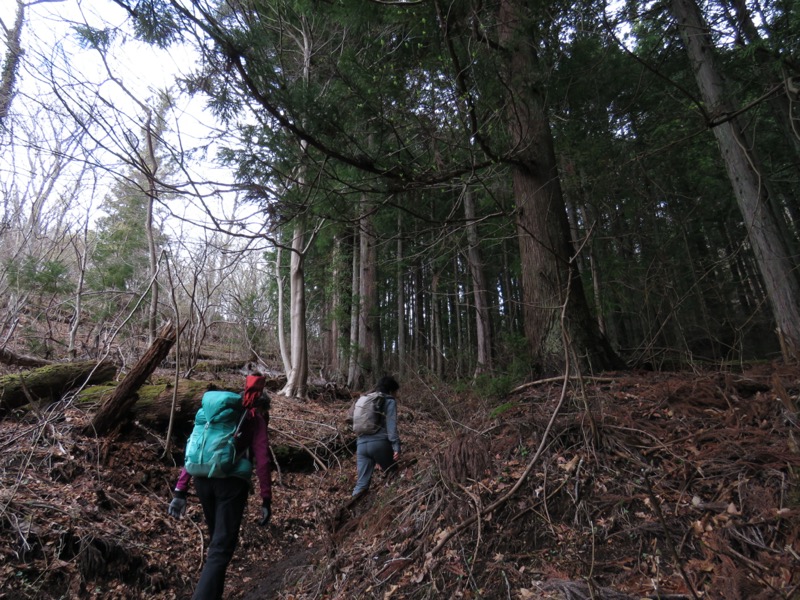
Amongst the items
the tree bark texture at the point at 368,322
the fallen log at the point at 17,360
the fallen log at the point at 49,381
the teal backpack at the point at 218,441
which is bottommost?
the teal backpack at the point at 218,441

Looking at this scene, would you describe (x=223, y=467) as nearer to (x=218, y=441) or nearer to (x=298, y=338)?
(x=218, y=441)

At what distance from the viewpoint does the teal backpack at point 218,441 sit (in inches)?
129

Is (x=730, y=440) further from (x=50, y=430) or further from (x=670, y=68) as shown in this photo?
(x=670, y=68)

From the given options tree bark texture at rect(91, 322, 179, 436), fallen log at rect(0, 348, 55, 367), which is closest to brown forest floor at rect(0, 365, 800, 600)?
tree bark texture at rect(91, 322, 179, 436)

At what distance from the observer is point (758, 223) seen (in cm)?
706

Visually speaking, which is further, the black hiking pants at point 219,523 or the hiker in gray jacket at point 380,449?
the hiker in gray jacket at point 380,449

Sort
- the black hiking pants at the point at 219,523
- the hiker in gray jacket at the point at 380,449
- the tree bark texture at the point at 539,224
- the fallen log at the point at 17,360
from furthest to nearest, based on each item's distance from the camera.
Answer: the fallen log at the point at 17,360, the tree bark texture at the point at 539,224, the hiker in gray jacket at the point at 380,449, the black hiking pants at the point at 219,523

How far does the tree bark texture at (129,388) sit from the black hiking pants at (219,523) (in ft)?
8.17

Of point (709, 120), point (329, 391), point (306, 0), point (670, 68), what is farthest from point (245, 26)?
point (670, 68)

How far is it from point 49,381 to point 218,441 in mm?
3857

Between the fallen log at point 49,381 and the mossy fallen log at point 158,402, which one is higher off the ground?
the fallen log at point 49,381

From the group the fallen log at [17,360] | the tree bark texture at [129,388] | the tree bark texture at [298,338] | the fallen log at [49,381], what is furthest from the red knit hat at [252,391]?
the tree bark texture at [298,338]

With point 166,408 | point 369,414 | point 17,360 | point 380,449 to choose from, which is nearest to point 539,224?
point 369,414

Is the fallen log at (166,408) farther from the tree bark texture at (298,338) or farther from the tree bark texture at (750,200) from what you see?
the tree bark texture at (750,200)
